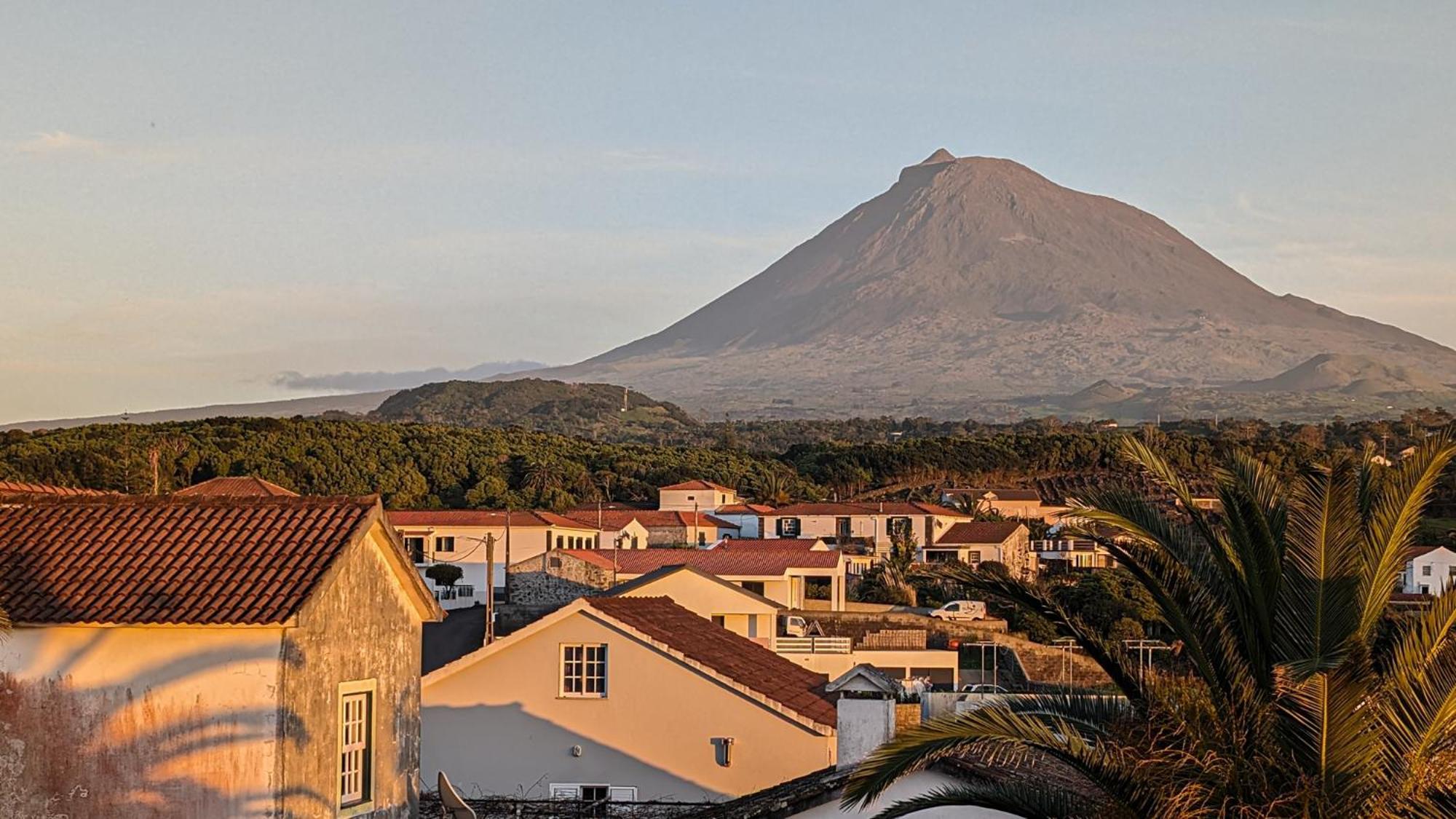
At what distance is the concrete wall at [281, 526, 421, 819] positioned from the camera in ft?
53.6

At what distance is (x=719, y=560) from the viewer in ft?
193

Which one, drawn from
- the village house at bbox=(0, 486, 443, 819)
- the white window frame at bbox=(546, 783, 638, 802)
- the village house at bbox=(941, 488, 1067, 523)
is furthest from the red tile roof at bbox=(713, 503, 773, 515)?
the village house at bbox=(0, 486, 443, 819)

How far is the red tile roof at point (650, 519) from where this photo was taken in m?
88.2

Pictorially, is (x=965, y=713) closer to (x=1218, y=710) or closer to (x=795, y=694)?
(x=1218, y=710)

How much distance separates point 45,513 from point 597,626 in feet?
32.5

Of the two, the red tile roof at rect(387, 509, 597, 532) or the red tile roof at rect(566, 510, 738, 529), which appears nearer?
the red tile roof at rect(387, 509, 597, 532)

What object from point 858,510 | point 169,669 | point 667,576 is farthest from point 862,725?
point 858,510

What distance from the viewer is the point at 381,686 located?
18047 millimetres

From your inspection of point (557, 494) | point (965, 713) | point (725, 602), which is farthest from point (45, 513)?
point (557, 494)

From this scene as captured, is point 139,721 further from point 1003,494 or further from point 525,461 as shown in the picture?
point 525,461

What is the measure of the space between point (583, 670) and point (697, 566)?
93.3ft

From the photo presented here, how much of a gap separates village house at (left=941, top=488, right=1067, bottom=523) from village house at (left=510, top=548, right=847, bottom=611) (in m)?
43.6

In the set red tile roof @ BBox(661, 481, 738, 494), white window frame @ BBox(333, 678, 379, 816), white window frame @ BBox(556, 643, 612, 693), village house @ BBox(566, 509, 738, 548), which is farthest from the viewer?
red tile roof @ BBox(661, 481, 738, 494)

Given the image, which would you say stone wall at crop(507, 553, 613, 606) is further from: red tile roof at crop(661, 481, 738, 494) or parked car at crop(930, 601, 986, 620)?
red tile roof at crop(661, 481, 738, 494)
